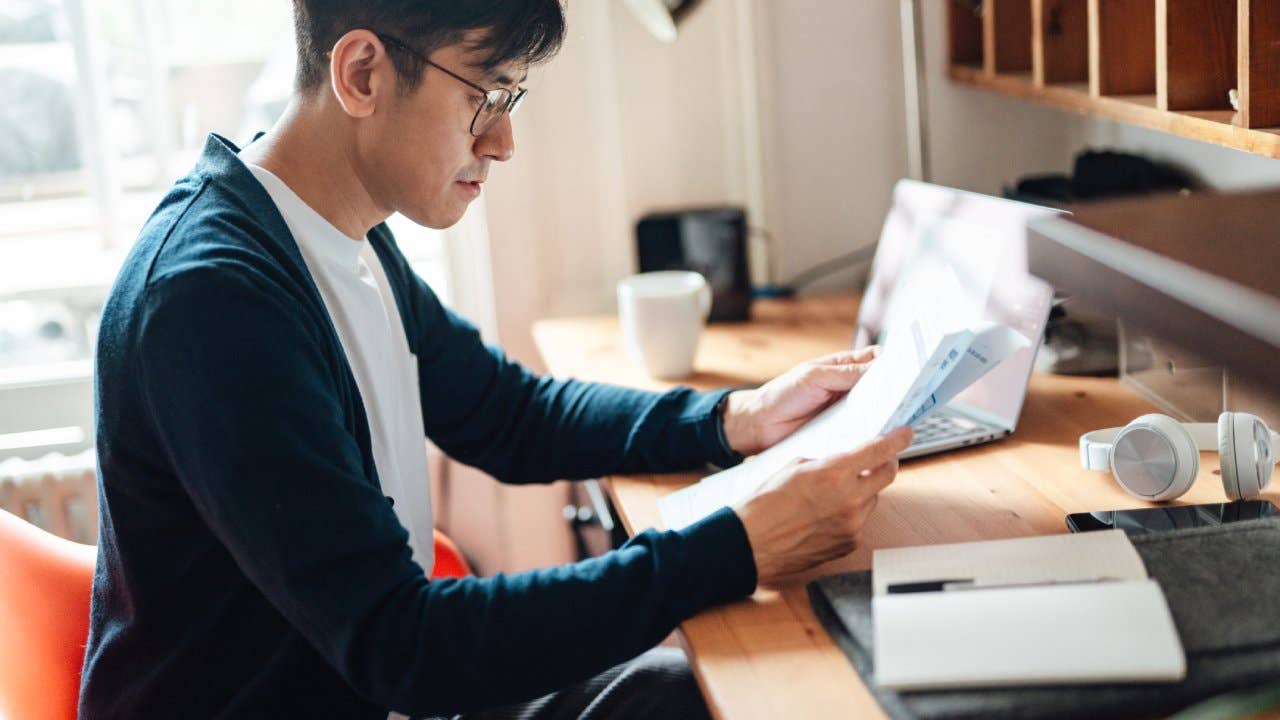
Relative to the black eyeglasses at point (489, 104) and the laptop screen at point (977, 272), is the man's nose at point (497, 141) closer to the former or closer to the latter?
the black eyeglasses at point (489, 104)

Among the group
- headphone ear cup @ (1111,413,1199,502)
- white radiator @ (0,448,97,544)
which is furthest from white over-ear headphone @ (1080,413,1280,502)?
white radiator @ (0,448,97,544)

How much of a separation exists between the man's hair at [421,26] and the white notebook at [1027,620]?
55 centimetres

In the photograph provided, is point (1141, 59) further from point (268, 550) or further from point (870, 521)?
point (268, 550)

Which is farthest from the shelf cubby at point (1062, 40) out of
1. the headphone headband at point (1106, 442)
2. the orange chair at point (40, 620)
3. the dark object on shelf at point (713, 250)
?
the orange chair at point (40, 620)

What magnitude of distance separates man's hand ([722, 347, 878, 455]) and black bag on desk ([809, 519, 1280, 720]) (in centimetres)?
32

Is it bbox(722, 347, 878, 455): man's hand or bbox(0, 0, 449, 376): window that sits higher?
bbox(0, 0, 449, 376): window

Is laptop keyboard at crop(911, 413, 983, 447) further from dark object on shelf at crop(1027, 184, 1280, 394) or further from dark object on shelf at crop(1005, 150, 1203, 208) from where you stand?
dark object on shelf at crop(1027, 184, 1280, 394)

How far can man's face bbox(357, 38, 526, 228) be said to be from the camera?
1087mm

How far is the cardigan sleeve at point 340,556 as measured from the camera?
885 millimetres

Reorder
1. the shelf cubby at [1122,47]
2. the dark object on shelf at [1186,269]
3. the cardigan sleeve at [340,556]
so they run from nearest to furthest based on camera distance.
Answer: the dark object on shelf at [1186,269]
the cardigan sleeve at [340,556]
the shelf cubby at [1122,47]

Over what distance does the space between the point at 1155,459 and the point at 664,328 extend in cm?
67

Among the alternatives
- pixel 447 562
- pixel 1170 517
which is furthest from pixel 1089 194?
pixel 447 562

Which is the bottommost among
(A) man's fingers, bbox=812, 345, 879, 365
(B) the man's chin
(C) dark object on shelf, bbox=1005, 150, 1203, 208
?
(A) man's fingers, bbox=812, 345, 879, 365

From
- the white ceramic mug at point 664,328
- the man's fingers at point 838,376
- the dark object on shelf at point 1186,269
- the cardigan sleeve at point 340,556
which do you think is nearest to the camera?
the dark object on shelf at point 1186,269
